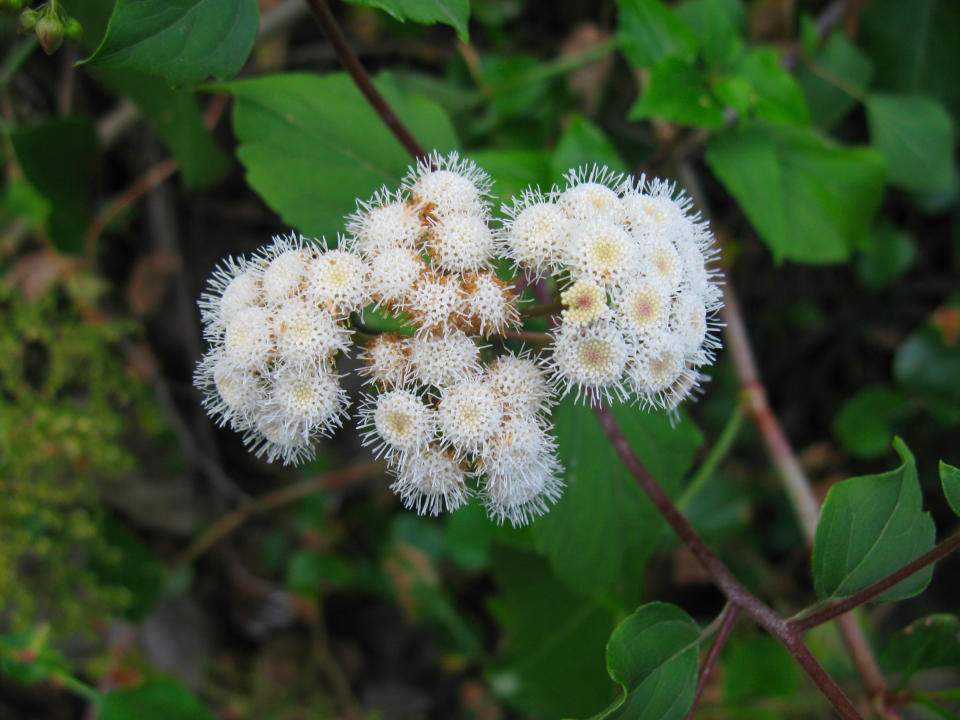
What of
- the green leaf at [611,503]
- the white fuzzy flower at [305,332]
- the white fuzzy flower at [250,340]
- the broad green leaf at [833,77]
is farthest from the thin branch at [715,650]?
the broad green leaf at [833,77]

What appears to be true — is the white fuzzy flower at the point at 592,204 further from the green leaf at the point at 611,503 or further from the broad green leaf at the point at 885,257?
the broad green leaf at the point at 885,257

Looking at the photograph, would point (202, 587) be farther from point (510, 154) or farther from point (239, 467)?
point (510, 154)

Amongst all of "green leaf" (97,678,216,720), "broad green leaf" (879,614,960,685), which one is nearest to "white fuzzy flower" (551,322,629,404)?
"broad green leaf" (879,614,960,685)

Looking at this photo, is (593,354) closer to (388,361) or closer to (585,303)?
(585,303)

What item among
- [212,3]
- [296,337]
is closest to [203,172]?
[212,3]

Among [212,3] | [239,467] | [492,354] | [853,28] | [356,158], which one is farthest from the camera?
[239,467]

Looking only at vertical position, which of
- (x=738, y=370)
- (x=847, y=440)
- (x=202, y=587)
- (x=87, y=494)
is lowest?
(x=847, y=440)
